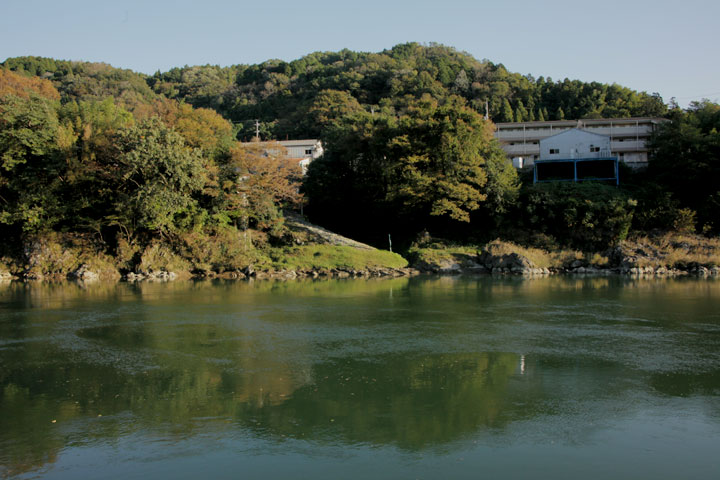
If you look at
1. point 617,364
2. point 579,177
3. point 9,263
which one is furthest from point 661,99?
point 9,263

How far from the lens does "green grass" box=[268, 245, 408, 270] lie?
39875mm

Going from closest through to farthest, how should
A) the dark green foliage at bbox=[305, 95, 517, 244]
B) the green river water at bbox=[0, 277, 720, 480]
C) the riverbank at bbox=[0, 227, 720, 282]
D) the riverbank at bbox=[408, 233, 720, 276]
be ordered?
1. the green river water at bbox=[0, 277, 720, 480]
2. the riverbank at bbox=[0, 227, 720, 282]
3. the riverbank at bbox=[408, 233, 720, 276]
4. the dark green foliage at bbox=[305, 95, 517, 244]

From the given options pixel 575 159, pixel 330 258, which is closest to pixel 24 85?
pixel 330 258

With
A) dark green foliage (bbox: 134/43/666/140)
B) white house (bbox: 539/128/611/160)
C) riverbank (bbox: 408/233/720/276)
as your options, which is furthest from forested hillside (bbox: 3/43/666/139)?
riverbank (bbox: 408/233/720/276)

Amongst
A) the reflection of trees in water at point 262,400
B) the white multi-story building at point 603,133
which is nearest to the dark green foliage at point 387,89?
the white multi-story building at point 603,133

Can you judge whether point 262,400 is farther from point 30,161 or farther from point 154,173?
point 30,161

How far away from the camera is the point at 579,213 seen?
41656mm

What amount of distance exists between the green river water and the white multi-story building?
36988mm

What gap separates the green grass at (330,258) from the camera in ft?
131

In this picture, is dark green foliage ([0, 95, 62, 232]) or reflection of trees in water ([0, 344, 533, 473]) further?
dark green foliage ([0, 95, 62, 232])

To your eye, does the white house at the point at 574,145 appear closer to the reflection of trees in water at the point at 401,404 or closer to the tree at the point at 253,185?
the tree at the point at 253,185

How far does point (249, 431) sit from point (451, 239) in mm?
37004

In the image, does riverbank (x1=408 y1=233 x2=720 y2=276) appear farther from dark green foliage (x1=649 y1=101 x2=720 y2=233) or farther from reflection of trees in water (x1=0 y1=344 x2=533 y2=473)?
reflection of trees in water (x1=0 y1=344 x2=533 y2=473)

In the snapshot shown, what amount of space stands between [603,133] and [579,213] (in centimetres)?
1957
